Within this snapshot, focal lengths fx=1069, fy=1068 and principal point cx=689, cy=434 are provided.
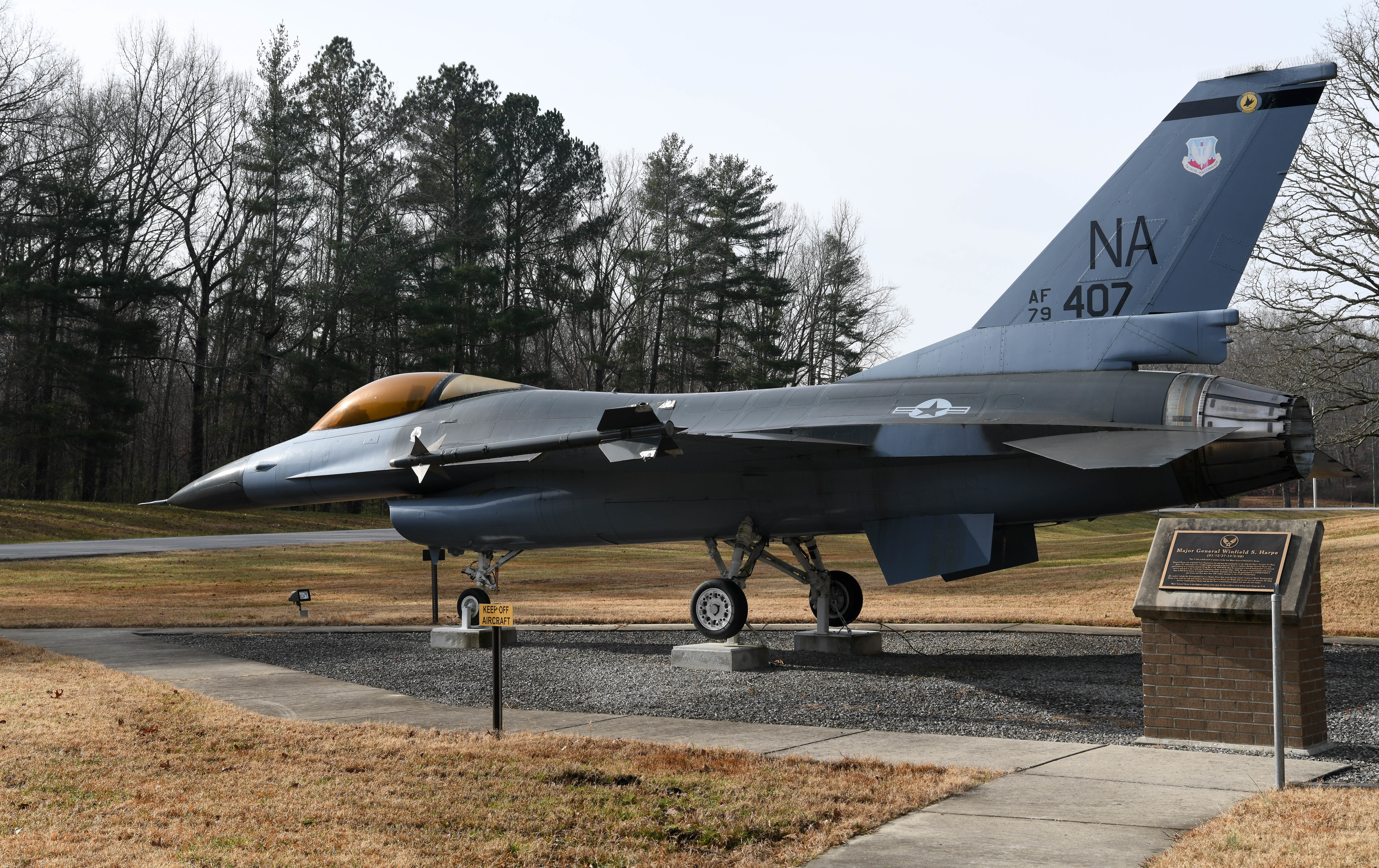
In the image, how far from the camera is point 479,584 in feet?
46.6

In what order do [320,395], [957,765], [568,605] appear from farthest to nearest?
[320,395] < [568,605] < [957,765]

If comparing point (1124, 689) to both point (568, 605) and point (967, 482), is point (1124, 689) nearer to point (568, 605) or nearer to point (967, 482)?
point (967, 482)

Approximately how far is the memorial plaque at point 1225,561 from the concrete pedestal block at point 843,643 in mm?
5432

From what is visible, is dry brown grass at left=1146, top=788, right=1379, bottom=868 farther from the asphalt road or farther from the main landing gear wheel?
the asphalt road

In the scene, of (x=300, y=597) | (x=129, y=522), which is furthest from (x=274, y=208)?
(x=300, y=597)

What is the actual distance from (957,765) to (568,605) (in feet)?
44.8

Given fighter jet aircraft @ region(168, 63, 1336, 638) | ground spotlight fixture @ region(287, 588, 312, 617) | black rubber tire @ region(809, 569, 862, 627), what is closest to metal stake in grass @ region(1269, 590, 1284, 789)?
fighter jet aircraft @ region(168, 63, 1336, 638)

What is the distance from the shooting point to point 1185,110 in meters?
10.3

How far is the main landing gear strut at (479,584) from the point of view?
1398 cm

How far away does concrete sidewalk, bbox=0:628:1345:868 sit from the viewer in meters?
4.85

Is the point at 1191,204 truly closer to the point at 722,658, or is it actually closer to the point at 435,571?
the point at 722,658

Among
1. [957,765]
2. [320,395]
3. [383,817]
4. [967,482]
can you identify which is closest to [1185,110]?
[967,482]

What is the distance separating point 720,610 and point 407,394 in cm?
539

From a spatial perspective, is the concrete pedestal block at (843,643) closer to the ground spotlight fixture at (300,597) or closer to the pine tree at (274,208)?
the ground spotlight fixture at (300,597)
